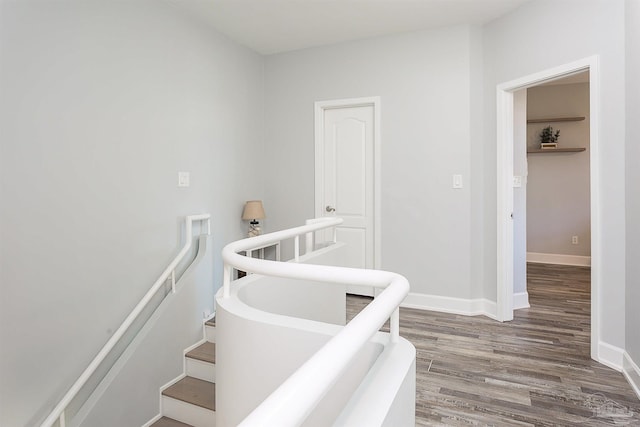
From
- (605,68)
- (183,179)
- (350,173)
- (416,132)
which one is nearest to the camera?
(605,68)

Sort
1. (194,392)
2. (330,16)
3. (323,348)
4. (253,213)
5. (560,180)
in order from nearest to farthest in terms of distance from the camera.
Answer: (323,348) → (194,392) → (330,16) → (253,213) → (560,180)

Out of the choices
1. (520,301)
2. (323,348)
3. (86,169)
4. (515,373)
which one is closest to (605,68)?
(515,373)

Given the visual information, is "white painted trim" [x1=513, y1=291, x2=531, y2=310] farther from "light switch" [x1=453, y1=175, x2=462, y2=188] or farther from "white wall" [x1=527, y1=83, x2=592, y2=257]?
"white wall" [x1=527, y1=83, x2=592, y2=257]

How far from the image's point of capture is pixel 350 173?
154 inches

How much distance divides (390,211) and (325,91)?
1.42 meters

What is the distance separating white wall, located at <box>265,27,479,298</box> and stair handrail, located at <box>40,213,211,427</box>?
1.39m

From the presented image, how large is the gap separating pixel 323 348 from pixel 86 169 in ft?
7.46

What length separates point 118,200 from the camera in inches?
98.0

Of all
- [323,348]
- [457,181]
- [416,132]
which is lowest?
[323,348]

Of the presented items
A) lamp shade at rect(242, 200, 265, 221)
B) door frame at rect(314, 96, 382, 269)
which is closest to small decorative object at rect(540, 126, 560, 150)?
door frame at rect(314, 96, 382, 269)

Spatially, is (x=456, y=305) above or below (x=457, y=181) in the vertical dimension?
below

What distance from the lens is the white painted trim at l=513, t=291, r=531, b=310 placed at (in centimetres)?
357

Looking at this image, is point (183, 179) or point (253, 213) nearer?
point (183, 179)

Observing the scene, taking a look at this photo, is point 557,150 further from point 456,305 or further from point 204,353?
point 204,353
